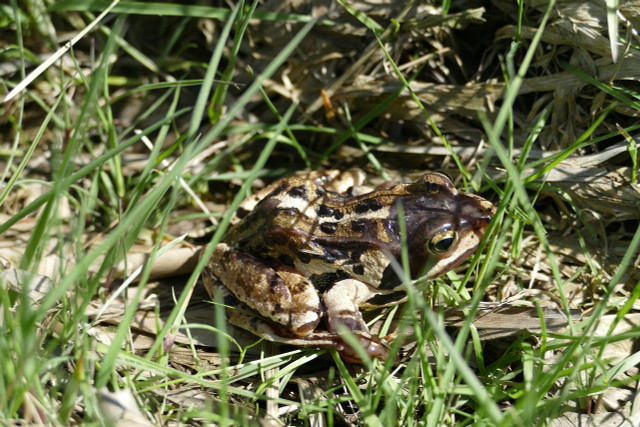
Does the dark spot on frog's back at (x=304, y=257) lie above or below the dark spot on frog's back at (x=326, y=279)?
above

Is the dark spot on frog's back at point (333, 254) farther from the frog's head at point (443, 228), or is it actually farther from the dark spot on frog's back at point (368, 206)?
the frog's head at point (443, 228)

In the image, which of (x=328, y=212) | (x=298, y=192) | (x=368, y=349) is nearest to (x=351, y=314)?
(x=368, y=349)

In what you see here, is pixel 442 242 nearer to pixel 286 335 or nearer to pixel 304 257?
pixel 304 257

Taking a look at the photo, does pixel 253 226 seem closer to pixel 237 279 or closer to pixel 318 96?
pixel 237 279

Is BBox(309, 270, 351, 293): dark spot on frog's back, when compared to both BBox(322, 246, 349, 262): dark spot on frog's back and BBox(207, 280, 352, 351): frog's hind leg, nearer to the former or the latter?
BBox(322, 246, 349, 262): dark spot on frog's back

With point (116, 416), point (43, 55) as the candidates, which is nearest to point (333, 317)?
point (116, 416)

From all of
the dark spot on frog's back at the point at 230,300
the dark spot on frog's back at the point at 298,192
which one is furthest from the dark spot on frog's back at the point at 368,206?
the dark spot on frog's back at the point at 230,300

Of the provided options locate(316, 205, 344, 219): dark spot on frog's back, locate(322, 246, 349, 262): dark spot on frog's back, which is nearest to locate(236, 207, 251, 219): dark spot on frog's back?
locate(316, 205, 344, 219): dark spot on frog's back
